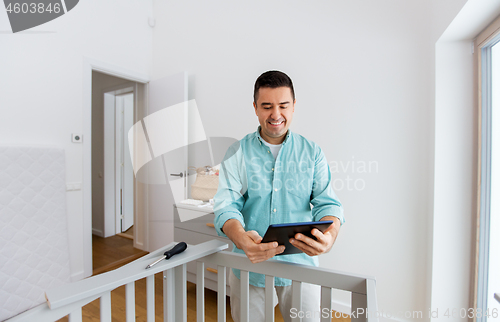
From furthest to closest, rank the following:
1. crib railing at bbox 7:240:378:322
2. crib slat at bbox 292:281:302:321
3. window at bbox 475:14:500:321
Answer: window at bbox 475:14:500:321 → crib slat at bbox 292:281:302:321 → crib railing at bbox 7:240:378:322

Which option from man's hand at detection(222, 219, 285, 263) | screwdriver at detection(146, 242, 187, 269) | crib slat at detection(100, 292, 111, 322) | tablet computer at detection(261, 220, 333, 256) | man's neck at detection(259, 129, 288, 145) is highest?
man's neck at detection(259, 129, 288, 145)

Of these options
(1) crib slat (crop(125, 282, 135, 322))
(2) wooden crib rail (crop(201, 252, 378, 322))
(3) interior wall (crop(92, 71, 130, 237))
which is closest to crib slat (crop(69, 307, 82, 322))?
(1) crib slat (crop(125, 282, 135, 322))

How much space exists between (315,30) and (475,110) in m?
1.19

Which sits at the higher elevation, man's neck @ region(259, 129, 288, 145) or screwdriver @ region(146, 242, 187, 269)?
man's neck @ region(259, 129, 288, 145)

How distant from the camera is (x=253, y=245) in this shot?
79 centimetres

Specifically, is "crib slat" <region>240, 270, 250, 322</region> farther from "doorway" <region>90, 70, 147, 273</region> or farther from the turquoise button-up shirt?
"doorway" <region>90, 70, 147, 273</region>

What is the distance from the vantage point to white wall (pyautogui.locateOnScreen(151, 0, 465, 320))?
66.9 inches

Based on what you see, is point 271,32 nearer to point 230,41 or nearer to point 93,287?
point 230,41

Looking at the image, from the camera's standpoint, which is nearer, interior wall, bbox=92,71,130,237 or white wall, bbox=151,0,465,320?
white wall, bbox=151,0,465,320

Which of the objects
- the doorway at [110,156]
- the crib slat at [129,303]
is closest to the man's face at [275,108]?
the crib slat at [129,303]

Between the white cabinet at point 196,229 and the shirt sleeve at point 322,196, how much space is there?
3.68ft

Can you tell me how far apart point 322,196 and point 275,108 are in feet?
1.24

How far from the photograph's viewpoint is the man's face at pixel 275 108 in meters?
0.98

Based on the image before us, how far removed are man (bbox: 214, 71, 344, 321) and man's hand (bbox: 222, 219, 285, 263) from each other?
3.7 inches
